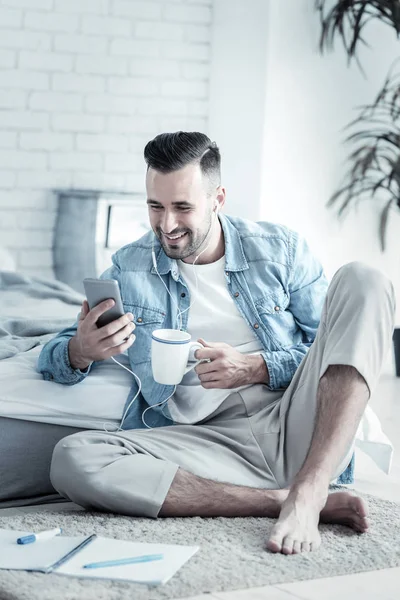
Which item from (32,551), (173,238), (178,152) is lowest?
(32,551)

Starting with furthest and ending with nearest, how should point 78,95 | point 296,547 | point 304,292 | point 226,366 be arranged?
point 78,95 → point 304,292 → point 226,366 → point 296,547

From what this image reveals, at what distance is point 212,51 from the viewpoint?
4.75 m

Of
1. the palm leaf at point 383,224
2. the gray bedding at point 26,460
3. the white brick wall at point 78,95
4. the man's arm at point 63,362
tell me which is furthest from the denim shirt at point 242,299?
the palm leaf at point 383,224

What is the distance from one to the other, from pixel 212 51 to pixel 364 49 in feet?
2.49

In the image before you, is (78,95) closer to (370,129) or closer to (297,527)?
(370,129)

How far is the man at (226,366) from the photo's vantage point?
77.5 inches

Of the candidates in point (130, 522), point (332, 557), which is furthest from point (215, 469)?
point (332, 557)

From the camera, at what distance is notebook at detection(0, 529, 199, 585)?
1688 millimetres

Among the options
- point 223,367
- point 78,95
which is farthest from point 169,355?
point 78,95

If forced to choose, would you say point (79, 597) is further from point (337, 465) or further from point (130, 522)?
point (337, 465)

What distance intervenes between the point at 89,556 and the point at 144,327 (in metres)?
0.67

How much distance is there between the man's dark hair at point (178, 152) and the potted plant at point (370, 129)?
7.90 ft

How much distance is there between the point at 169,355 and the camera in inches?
80.6

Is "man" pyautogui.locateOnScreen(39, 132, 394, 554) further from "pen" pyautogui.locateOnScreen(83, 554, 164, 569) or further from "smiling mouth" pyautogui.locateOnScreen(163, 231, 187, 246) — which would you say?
"pen" pyautogui.locateOnScreen(83, 554, 164, 569)
